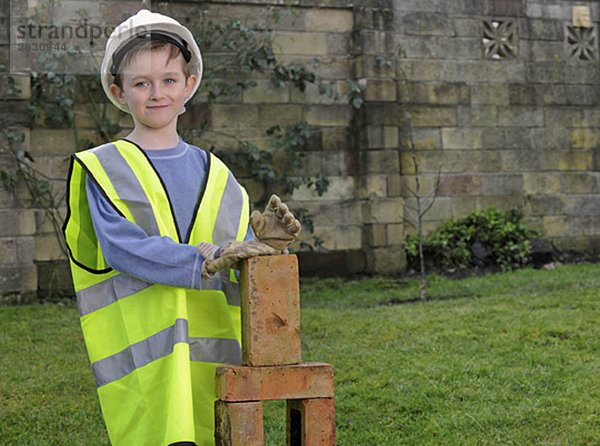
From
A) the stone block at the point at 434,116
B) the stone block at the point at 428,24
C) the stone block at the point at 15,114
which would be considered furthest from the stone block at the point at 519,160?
the stone block at the point at 15,114

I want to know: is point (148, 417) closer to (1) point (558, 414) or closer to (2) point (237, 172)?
(1) point (558, 414)

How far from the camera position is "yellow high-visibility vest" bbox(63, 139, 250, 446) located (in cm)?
212

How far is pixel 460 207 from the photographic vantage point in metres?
9.02

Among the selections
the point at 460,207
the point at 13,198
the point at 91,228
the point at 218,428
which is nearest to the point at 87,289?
the point at 91,228

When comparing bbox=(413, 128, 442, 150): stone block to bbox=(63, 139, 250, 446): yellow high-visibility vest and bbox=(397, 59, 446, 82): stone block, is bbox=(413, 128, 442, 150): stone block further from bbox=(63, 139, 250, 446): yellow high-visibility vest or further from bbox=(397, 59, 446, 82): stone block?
bbox=(63, 139, 250, 446): yellow high-visibility vest

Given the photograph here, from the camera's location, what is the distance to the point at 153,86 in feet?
7.62

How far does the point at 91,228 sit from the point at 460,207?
283 inches

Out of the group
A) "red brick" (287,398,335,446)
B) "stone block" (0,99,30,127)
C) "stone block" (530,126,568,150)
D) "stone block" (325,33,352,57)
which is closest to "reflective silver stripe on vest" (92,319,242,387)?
"red brick" (287,398,335,446)

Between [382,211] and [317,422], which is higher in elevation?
[382,211]

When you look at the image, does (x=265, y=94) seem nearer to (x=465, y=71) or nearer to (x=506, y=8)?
(x=465, y=71)

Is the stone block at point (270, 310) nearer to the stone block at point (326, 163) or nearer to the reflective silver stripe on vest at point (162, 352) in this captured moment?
the reflective silver stripe on vest at point (162, 352)

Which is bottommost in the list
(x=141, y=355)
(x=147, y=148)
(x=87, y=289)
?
(x=141, y=355)

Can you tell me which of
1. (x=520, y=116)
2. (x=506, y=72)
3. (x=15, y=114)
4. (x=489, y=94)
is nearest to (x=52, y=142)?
(x=15, y=114)

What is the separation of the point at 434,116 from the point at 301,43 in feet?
5.94
